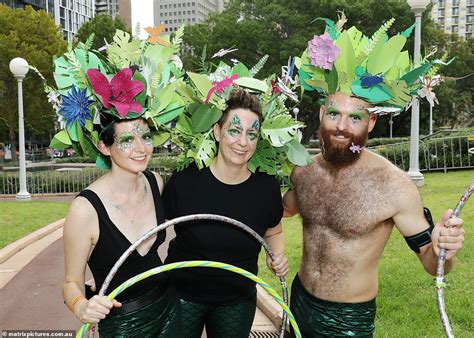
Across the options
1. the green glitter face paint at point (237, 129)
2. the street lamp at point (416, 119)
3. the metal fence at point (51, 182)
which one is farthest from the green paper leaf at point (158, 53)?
the metal fence at point (51, 182)

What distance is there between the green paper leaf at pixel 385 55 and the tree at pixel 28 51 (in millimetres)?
24287

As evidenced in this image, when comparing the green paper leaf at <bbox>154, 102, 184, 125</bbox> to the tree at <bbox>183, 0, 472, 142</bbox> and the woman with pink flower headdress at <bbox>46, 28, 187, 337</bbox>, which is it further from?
the tree at <bbox>183, 0, 472, 142</bbox>

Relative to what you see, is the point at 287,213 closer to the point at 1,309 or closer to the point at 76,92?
the point at 76,92

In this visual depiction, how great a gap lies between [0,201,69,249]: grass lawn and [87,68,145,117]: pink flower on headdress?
660 centimetres

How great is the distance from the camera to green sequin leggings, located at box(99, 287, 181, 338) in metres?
2.49

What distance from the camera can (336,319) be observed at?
8.54ft

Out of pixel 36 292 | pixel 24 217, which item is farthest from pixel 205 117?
pixel 24 217

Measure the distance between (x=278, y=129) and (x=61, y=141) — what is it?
4.36 ft

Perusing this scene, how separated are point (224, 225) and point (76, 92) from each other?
1.14 metres

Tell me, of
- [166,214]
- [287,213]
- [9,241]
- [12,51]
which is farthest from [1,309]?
[12,51]

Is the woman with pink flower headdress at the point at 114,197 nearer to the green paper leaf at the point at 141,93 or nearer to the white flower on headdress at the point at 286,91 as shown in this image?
the green paper leaf at the point at 141,93

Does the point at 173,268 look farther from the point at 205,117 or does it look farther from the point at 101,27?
the point at 101,27

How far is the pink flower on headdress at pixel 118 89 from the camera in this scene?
8.06 feet

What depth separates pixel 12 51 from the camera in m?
24.3
